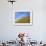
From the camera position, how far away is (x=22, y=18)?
188 inches

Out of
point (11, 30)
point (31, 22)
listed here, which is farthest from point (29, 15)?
point (11, 30)

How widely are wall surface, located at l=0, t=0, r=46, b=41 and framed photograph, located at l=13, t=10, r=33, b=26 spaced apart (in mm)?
145

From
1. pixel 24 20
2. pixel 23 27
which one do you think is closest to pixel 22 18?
pixel 24 20

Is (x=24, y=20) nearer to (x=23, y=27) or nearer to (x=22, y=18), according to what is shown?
(x=22, y=18)

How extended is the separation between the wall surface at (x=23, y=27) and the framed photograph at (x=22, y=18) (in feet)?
0.47

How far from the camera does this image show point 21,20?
4.77 meters

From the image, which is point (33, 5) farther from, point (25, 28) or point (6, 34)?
point (6, 34)

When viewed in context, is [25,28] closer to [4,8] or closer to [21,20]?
[21,20]

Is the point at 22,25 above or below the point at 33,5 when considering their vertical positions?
below

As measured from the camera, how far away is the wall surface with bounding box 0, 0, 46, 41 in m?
4.73

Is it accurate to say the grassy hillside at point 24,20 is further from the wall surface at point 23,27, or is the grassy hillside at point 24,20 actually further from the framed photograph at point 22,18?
the wall surface at point 23,27

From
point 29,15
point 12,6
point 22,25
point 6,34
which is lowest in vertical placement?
point 6,34

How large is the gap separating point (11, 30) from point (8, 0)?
3.60 ft

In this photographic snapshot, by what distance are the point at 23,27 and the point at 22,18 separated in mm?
328
